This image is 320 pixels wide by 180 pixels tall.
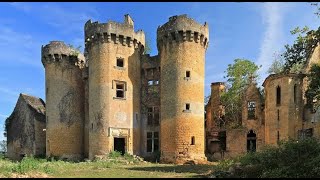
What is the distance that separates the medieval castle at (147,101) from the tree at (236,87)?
2067 mm

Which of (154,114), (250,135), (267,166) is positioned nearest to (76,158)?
(154,114)

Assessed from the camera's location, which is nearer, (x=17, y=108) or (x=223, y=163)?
(x=223, y=163)

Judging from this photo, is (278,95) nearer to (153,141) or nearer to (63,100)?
(153,141)

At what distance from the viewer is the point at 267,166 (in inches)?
661

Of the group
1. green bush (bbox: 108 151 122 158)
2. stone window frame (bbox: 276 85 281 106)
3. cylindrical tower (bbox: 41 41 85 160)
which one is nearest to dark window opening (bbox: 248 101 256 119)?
stone window frame (bbox: 276 85 281 106)

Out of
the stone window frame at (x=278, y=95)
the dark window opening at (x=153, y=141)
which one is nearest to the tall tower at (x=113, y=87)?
the dark window opening at (x=153, y=141)

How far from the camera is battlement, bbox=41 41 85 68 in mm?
36750

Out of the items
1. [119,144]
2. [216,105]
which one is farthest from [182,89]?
[216,105]

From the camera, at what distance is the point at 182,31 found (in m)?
32.0

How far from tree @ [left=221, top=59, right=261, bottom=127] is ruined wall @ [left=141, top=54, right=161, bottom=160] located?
822 centimetres

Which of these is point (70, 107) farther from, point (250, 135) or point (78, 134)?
point (250, 135)

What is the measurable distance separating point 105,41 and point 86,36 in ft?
9.13

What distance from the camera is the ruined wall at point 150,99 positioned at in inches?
1350

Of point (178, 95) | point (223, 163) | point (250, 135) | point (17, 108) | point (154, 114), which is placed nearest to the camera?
point (223, 163)
